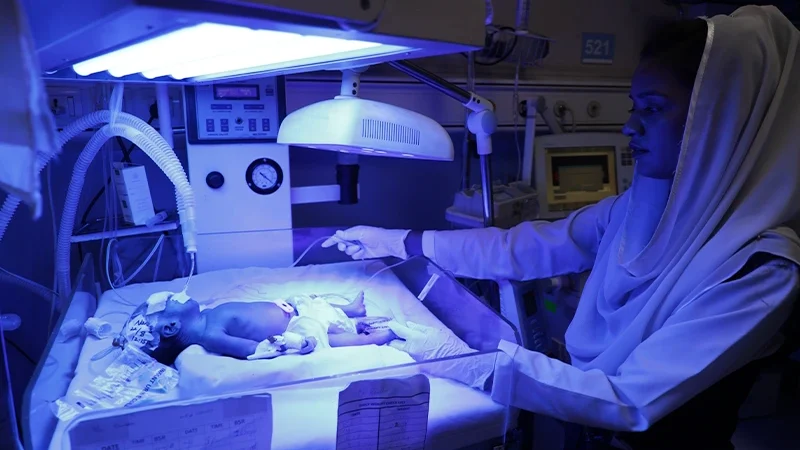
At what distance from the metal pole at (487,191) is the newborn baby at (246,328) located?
1.74ft

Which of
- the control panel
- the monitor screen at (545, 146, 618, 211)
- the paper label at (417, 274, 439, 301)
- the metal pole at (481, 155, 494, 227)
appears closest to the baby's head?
the control panel

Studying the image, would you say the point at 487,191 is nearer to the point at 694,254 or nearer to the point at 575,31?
the point at 694,254

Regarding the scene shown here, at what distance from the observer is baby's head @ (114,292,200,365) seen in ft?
4.14

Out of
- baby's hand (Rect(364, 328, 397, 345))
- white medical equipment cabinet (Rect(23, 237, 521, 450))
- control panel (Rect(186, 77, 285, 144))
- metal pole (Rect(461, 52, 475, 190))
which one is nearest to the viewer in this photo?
white medical equipment cabinet (Rect(23, 237, 521, 450))

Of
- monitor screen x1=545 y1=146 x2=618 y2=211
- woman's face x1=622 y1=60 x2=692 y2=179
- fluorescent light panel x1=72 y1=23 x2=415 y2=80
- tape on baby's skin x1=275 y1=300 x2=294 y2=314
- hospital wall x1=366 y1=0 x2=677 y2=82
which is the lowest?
tape on baby's skin x1=275 y1=300 x2=294 y2=314

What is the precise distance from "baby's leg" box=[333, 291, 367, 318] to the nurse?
19 cm

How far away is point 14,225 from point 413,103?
1366mm

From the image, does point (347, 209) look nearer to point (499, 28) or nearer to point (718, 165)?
point (499, 28)

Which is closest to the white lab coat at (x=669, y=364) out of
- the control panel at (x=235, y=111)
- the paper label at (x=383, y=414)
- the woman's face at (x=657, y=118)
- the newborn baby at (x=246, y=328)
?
the paper label at (x=383, y=414)

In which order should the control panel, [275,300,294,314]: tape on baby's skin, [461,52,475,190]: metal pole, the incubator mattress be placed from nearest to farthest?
the incubator mattress → [275,300,294,314]: tape on baby's skin → the control panel → [461,52,475,190]: metal pole

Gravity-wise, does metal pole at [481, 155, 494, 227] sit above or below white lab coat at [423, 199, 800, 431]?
above

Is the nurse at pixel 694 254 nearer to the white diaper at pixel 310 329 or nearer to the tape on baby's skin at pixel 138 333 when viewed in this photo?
the white diaper at pixel 310 329

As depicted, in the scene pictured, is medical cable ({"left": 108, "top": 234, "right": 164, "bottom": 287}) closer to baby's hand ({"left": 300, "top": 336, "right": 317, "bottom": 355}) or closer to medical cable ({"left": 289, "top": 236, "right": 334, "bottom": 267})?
medical cable ({"left": 289, "top": 236, "right": 334, "bottom": 267})

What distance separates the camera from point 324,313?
1.42 m
